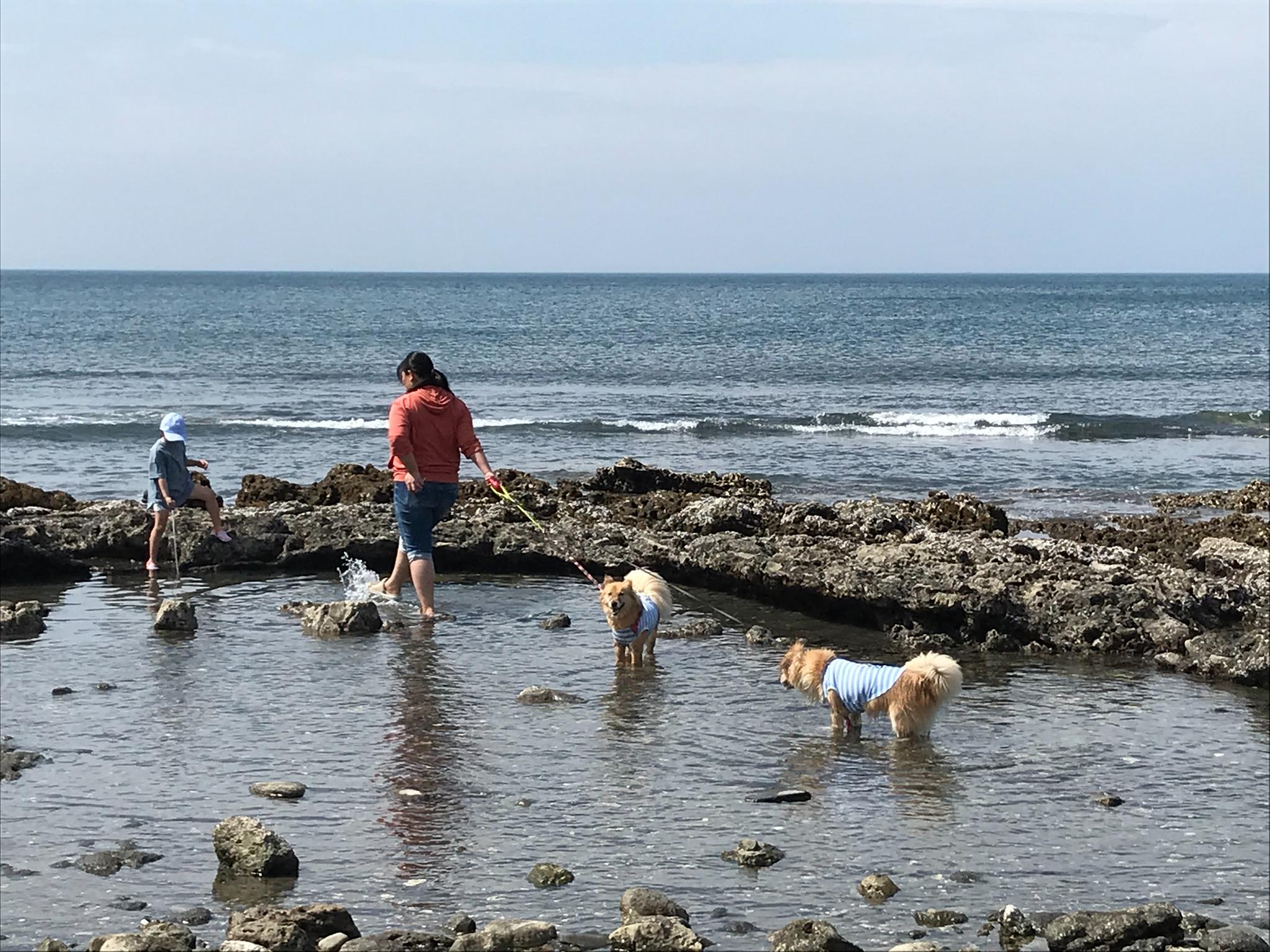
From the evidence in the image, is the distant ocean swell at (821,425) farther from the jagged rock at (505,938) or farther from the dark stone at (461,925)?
the jagged rock at (505,938)

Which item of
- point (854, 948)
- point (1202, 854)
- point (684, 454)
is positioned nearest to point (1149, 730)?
point (1202, 854)

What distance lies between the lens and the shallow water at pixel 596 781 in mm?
6430

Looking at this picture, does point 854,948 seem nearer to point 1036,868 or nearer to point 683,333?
point 1036,868

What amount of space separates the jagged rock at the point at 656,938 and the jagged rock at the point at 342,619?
5.79 meters

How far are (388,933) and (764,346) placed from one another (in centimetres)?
5974

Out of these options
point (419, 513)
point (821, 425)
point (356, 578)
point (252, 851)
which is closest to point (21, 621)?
point (356, 578)

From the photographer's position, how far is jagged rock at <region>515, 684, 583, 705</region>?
31.1ft

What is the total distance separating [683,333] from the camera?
7512 centimetres

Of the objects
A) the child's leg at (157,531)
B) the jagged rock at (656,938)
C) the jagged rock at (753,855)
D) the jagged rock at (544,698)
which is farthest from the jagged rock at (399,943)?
the child's leg at (157,531)

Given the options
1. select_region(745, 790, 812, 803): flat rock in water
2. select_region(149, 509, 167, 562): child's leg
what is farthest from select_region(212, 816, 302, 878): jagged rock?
select_region(149, 509, 167, 562): child's leg

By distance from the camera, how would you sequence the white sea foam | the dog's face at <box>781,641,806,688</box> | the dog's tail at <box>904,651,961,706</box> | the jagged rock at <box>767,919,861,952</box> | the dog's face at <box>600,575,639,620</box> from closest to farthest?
1. the jagged rock at <box>767,919,861,952</box>
2. the dog's tail at <box>904,651,961,706</box>
3. the dog's face at <box>781,641,806,688</box>
4. the dog's face at <box>600,575,639,620</box>
5. the white sea foam

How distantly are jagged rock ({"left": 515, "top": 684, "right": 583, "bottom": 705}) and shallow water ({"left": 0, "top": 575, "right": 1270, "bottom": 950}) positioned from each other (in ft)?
0.49

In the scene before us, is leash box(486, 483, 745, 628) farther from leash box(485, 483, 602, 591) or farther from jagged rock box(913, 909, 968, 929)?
jagged rock box(913, 909, 968, 929)

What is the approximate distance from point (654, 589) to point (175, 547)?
4737 mm
